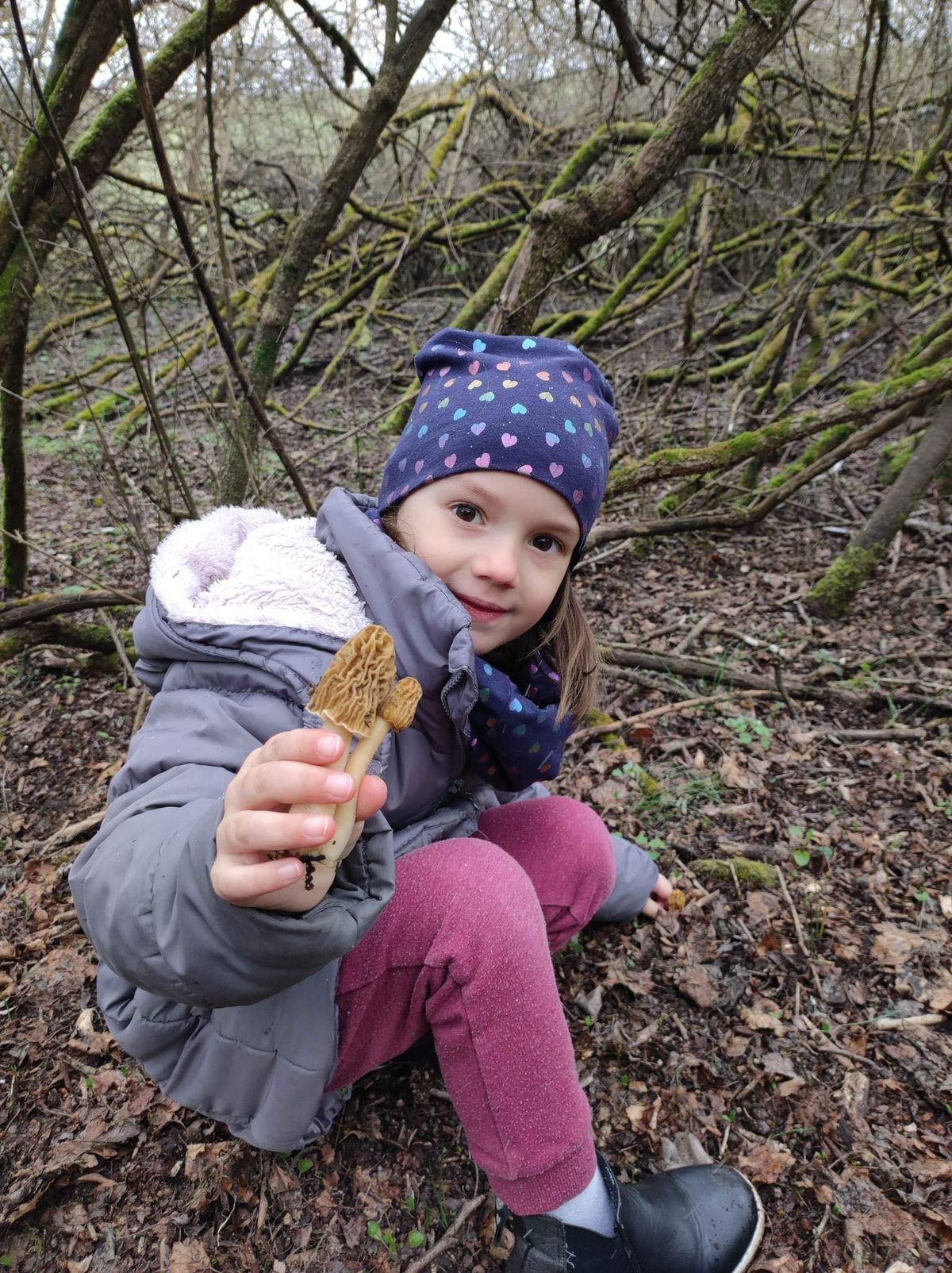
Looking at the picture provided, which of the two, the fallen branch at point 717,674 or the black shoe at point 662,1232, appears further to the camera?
the fallen branch at point 717,674

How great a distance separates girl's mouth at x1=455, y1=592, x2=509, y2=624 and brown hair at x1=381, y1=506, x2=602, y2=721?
1.19 feet

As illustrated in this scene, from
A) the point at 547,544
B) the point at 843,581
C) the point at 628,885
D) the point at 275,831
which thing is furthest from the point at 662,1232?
the point at 843,581

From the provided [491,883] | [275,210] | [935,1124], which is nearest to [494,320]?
[491,883]

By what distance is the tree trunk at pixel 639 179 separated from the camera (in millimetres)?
3168

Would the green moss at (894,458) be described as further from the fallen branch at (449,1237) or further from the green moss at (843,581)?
the fallen branch at (449,1237)

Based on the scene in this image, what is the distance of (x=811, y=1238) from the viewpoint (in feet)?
5.57

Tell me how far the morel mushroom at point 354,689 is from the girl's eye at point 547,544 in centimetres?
81

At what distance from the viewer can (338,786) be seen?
0.93m

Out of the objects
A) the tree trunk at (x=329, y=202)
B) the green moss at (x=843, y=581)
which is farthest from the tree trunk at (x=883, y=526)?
the tree trunk at (x=329, y=202)

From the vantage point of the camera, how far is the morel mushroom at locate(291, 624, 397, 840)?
1.06 meters

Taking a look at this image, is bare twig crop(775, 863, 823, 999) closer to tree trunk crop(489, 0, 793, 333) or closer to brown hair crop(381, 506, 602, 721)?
brown hair crop(381, 506, 602, 721)

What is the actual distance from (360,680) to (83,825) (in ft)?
7.30

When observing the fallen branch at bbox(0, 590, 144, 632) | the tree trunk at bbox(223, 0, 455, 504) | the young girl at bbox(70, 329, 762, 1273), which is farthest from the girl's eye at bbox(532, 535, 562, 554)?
the tree trunk at bbox(223, 0, 455, 504)

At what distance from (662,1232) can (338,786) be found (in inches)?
59.6
